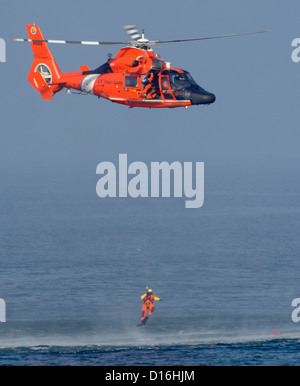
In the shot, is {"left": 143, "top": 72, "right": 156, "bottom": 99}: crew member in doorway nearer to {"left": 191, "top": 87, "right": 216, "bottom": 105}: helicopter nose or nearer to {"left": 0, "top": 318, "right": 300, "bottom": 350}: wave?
{"left": 191, "top": 87, "right": 216, "bottom": 105}: helicopter nose

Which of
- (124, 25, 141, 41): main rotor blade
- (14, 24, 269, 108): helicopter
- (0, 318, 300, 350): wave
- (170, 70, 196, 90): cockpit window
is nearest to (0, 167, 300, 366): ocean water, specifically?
(0, 318, 300, 350): wave

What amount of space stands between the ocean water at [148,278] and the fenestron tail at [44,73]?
14.0 m

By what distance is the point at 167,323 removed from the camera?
177 feet

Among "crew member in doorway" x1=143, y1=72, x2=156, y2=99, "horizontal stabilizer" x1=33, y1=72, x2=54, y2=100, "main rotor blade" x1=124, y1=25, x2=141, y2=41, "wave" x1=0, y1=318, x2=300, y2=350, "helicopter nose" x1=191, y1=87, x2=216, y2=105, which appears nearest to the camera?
"main rotor blade" x1=124, y1=25, x2=141, y2=41

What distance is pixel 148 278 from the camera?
7288cm

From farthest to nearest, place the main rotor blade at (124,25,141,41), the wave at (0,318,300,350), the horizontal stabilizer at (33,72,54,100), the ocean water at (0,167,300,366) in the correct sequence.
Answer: the wave at (0,318,300,350)
the ocean water at (0,167,300,366)
the horizontal stabilizer at (33,72,54,100)
the main rotor blade at (124,25,141,41)

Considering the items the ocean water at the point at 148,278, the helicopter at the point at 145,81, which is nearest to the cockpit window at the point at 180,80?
the helicopter at the point at 145,81

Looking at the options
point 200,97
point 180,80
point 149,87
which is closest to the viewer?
point 200,97

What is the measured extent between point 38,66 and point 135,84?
6.50 m

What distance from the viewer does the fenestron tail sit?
45.2m

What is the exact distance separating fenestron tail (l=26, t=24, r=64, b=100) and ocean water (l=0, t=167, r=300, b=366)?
14.0 metres

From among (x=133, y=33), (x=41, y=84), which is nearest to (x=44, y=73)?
(x=41, y=84)

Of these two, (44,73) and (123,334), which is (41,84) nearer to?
(44,73)

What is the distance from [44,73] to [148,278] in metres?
30.9
